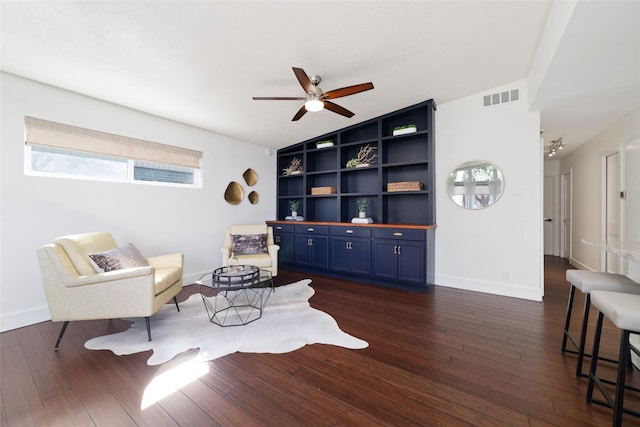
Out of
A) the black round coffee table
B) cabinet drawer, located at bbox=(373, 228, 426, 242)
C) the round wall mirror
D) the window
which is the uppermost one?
the window

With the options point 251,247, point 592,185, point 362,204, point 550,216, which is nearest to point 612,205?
point 592,185

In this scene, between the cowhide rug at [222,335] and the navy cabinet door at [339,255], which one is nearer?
the cowhide rug at [222,335]

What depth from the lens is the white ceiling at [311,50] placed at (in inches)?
72.2

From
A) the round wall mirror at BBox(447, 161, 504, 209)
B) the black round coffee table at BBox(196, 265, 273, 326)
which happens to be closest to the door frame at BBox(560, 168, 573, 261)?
the round wall mirror at BBox(447, 161, 504, 209)

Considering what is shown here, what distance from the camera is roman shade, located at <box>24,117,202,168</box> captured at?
262cm

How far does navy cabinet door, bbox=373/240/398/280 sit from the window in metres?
3.18

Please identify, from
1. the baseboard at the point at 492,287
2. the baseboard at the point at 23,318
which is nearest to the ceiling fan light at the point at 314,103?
the baseboard at the point at 492,287

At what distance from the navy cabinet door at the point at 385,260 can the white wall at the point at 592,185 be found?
257cm

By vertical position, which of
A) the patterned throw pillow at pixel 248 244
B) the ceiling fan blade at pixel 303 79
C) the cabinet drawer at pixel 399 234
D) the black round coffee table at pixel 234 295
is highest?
the ceiling fan blade at pixel 303 79

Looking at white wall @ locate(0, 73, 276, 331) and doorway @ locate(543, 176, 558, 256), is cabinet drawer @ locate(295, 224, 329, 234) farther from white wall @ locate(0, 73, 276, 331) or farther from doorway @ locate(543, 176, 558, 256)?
doorway @ locate(543, 176, 558, 256)

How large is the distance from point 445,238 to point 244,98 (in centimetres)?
341

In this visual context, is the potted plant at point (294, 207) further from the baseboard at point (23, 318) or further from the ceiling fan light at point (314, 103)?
the baseboard at point (23, 318)

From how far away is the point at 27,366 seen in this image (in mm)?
1837

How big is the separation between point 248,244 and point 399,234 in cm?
227
